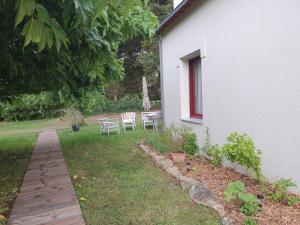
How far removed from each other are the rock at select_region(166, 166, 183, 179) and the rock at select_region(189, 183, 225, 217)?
79 cm

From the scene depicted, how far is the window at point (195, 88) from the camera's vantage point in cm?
729

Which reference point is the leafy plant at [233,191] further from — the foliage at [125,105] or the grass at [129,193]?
the foliage at [125,105]

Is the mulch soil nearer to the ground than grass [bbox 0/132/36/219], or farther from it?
farther from it

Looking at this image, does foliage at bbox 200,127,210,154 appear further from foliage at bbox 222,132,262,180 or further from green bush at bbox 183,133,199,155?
foliage at bbox 222,132,262,180

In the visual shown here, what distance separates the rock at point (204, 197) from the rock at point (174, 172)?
2.59 feet

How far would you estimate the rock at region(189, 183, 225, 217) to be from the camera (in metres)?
3.65

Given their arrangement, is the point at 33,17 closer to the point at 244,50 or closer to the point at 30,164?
the point at 244,50

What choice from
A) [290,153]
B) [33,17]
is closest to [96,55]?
[33,17]

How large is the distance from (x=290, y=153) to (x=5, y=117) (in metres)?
23.3

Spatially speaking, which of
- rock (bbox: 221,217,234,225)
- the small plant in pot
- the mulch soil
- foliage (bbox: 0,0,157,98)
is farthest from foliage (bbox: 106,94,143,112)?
rock (bbox: 221,217,234,225)

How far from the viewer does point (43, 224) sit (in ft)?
11.7

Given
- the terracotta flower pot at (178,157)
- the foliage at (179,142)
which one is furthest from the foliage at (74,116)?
the terracotta flower pot at (178,157)

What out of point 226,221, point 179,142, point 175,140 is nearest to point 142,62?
point 175,140

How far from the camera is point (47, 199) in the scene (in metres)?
4.45
